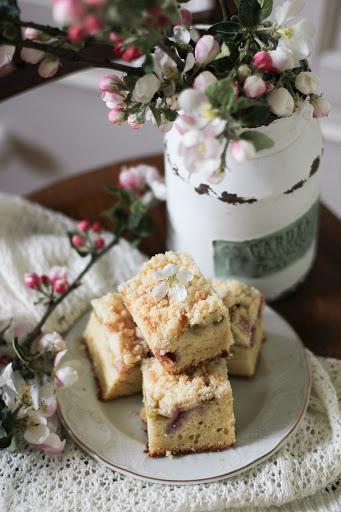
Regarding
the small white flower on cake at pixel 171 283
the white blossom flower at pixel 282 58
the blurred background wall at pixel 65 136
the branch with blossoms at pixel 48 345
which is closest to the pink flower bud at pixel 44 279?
the branch with blossoms at pixel 48 345

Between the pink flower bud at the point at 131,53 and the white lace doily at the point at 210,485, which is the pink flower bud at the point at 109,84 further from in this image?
the white lace doily at the point at 210,485

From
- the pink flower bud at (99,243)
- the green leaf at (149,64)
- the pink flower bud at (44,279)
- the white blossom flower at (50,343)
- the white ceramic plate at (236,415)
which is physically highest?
the green leaf at (149,64)

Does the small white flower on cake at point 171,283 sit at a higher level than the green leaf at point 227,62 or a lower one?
lower

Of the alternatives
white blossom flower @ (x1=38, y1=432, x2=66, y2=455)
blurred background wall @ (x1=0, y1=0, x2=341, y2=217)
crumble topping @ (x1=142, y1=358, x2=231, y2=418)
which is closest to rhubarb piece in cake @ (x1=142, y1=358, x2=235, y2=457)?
crumble topping @ (x1=142, y1=358, x2=231, y2=418)

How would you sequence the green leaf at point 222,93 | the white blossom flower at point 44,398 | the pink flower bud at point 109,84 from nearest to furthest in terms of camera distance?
the green leaf at point 222,93 < the pink flower bud at point 109,84 < the white blossom flower at point 44,398

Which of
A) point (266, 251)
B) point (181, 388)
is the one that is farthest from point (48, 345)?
point (266, 251)

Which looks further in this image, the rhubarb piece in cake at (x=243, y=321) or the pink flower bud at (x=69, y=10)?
the rhubarb piece in cake at (x=243, y=321)
